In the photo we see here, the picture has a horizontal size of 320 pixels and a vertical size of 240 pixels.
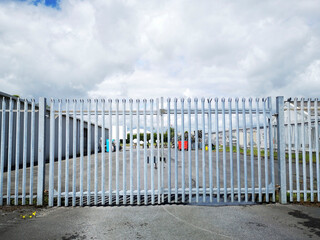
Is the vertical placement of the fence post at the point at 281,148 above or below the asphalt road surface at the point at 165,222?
above

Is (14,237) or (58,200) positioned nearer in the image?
(14,237)

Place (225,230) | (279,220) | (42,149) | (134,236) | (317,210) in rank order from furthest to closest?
(42,149)
(317,210)
(279,220)
(225,230)
(134,236)

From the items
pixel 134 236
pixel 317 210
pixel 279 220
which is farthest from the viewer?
pixel 317 210

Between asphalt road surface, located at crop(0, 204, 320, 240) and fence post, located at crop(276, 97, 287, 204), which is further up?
fence post, located at crop(276, 97, 287, 204)

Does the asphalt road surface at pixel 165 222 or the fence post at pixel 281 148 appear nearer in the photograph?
the asphalt road surface at pixel 165 222

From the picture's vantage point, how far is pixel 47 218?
15.8 feet

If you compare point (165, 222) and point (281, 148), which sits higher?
point (281, 148)

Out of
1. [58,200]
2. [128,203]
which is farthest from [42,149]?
[128,203]

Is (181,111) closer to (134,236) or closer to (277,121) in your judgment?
(277,121)

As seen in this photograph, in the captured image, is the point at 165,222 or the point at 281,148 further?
the point at 281,148

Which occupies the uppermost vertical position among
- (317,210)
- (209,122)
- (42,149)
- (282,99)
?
(282,99)

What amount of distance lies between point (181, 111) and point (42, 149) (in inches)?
146

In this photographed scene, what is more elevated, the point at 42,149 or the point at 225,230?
the point at 42,149

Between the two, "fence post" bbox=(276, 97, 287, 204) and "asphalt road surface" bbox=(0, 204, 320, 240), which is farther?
"fence post" bbox=(276, 97, 287, 204)
